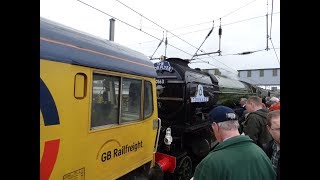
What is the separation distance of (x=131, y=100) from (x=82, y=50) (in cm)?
129

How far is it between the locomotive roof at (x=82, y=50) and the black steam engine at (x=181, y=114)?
267 centimetres

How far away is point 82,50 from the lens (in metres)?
3.20

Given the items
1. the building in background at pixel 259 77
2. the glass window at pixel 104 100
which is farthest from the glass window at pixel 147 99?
the building in background at pixel 259 77

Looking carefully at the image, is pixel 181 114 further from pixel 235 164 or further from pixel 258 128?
pixel 235 164

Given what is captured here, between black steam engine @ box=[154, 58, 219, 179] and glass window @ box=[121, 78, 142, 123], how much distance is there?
2.07 meters

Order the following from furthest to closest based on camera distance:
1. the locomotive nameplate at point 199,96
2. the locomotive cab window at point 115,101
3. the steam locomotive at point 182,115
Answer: the locomotive nameplate at point 199,96 → the steam locomotive at point 182,115 → the locomotive cab window at point 115,101

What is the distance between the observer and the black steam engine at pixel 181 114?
6.60m

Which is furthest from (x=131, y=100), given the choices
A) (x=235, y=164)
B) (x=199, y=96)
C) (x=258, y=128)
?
(x=199, y=96)

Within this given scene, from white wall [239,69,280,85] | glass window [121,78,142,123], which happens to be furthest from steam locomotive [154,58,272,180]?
white wall [239,69,280,85]

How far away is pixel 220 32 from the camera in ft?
36.5

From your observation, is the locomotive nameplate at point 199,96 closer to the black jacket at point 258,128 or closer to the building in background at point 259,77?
the black jacket at point 258,128
